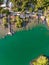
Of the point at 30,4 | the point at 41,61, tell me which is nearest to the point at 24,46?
the point at 41,61

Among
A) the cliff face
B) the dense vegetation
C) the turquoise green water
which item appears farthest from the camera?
the dense vegetation

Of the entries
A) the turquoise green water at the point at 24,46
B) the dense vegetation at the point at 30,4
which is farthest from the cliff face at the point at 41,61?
the dense vegetation at the point at 30,4

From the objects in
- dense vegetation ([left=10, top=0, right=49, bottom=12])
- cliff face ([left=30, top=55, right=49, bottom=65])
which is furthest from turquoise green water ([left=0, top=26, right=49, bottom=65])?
dense vegetation ([left=10, top=0, right=49, bottom=12])

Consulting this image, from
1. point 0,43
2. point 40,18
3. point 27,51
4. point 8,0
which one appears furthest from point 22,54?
point 8,0

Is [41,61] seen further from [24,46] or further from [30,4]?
[30,4]

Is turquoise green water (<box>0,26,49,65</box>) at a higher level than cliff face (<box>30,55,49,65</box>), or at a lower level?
higher

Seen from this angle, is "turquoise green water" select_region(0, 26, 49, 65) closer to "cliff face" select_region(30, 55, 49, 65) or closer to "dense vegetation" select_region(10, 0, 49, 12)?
"cliff face" select_region(30, 55, 49, 65)

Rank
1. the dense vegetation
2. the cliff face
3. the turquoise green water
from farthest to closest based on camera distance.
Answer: the dense vegetation, the turquoise green water, the cliff face

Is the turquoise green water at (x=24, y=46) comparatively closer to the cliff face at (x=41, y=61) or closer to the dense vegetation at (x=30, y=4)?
the cliff face at (x=41, y=61)

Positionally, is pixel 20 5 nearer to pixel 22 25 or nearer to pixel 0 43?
pixel 22 25
